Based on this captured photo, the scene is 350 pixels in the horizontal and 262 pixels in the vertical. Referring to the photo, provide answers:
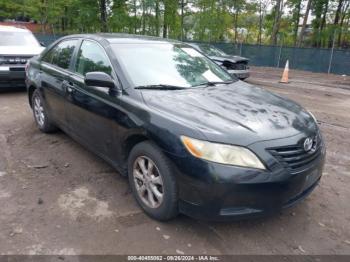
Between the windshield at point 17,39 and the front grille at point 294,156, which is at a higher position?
the windshield at point 17,39

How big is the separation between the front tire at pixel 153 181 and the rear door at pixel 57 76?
178 centimetres

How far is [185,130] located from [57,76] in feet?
8.70

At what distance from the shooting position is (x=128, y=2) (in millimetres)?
25219

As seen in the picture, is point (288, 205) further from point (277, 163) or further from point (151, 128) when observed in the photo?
point (151, 128)

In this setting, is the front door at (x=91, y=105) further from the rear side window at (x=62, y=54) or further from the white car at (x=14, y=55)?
the white car at (x=14, y=55)

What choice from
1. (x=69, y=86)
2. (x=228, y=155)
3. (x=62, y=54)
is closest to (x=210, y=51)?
(x=62, y=54)

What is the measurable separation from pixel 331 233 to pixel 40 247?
253cm

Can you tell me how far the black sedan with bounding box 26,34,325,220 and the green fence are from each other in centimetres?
1517

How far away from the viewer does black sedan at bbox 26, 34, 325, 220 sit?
8.52 feet

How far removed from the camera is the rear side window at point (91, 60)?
3699mm

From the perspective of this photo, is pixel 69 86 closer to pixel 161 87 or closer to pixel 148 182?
pixel 161 87

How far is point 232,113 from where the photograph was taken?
2963mm

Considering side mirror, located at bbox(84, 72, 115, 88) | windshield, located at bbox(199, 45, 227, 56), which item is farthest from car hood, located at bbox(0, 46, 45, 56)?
side mirror, located at bbox(84, 72, 115, 88)

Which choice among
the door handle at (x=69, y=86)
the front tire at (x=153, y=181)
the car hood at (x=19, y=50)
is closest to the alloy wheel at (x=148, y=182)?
the front tire at (x=153, y=181)
